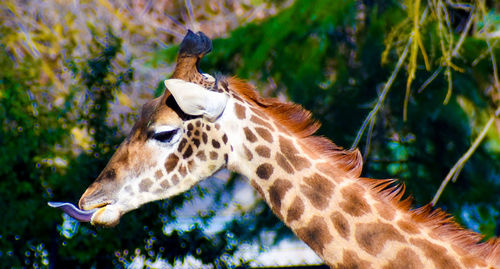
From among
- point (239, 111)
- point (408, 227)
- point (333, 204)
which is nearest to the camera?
point (408, 227)

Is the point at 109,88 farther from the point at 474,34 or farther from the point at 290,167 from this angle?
the point at 474,34

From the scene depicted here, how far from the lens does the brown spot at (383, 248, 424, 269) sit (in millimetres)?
3137

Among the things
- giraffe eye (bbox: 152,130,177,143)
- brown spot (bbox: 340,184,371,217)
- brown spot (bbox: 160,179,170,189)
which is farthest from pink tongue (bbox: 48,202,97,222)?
brown spot (bbox: 340,184,371,217)

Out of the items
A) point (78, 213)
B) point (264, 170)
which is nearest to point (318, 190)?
point (264, 170)

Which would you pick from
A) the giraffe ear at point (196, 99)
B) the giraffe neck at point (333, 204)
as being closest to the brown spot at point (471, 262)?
the giraffe neck at point (333, 204)

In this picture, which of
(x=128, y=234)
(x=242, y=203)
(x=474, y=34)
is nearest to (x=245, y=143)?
(x=128, y=234)

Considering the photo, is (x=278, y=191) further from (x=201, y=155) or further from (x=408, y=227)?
(x=408, y=227)

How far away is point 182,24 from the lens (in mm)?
11922

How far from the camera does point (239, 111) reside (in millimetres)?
3627

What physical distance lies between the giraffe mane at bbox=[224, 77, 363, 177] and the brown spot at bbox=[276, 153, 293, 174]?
16 cm

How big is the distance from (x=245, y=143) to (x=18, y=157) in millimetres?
3351

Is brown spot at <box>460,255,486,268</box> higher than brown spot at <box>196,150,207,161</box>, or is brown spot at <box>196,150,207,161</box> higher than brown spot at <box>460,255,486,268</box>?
brown spot at <box>460,255,486,268</box>

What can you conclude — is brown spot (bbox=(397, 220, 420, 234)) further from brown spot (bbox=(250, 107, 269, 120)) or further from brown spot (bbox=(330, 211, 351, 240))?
brown spot (bbox=(250, 107, 269, 120))

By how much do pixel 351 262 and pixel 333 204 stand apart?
305mm
